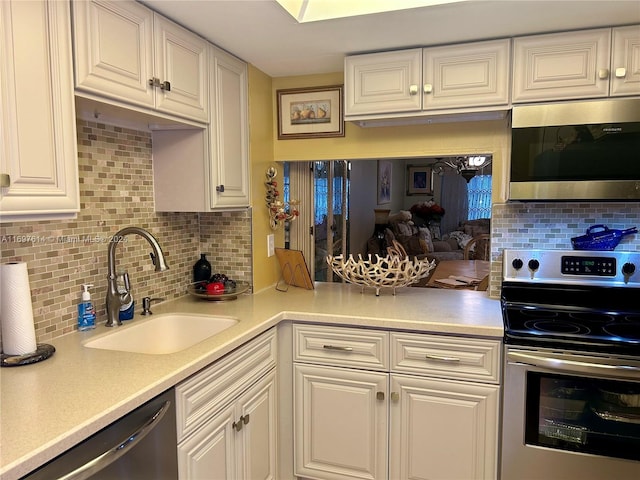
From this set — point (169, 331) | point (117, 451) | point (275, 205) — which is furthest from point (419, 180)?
point (117, 451)

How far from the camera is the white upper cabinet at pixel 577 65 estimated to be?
6.25ft

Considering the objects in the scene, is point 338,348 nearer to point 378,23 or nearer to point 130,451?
point 130,451

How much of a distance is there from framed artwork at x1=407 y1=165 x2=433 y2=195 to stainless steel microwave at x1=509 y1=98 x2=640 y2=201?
668 millimetres

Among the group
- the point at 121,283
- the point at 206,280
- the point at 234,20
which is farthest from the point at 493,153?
the point at 121,283

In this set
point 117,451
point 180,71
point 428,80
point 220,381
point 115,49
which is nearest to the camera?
point 117,451

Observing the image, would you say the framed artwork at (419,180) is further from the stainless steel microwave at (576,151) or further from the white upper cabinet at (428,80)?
the stainless steel microwave at (576,151)

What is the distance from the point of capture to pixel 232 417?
1.74 m

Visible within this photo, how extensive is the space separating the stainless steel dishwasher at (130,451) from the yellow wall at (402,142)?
163 cm

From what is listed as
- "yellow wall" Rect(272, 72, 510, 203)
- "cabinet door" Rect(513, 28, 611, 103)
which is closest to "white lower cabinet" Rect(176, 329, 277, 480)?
"yellow wall" Rect(272, 72, 510, 203)

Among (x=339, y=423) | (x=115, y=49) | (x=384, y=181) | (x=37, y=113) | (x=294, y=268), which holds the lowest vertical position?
(x=339, y=423)

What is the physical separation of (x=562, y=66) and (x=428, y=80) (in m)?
0.55

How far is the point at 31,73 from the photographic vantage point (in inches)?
49.1

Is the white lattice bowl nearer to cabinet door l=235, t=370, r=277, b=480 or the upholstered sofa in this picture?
the upholstered sofa

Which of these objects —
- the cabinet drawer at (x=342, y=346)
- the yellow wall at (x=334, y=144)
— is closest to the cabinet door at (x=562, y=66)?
the yellow wall at (x=334, y=144)
